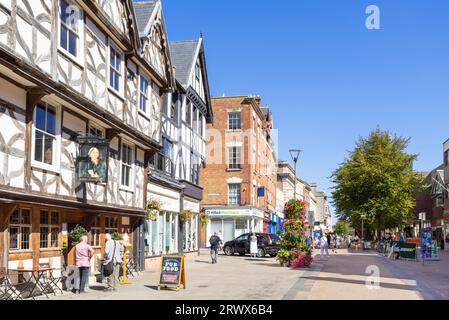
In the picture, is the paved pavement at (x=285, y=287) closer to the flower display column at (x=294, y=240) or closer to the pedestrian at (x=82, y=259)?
the pedestrian at (x=82, y=259)

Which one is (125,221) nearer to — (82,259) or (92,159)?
(92,159)

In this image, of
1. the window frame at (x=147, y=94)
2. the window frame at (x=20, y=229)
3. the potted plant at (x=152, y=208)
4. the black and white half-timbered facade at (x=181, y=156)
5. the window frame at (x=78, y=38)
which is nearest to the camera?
the window frame at (x=20, y=229)

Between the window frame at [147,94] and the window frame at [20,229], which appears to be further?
the window frame at [147,94]

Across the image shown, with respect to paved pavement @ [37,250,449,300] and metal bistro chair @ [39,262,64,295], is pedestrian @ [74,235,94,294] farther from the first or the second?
metal bistro chair @ [39,262,64,295]

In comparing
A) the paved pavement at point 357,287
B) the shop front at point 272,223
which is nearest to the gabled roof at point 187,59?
the paved pavement at point 357,287

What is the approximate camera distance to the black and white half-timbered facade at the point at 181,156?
27.2 meters

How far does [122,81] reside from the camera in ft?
65.2

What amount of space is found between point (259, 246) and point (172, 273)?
844 inches

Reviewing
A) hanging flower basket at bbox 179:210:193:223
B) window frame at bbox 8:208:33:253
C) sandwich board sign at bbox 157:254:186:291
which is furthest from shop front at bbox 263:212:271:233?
window frame at bbox 8:208:33:253

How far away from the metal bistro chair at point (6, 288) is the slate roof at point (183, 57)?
20270 millimetres

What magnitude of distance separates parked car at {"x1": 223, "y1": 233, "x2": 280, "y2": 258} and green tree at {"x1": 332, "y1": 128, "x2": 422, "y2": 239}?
17.2 metres

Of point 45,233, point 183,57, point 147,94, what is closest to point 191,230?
point 183,57

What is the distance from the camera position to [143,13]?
23.8m

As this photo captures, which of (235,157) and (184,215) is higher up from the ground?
(235,157)
